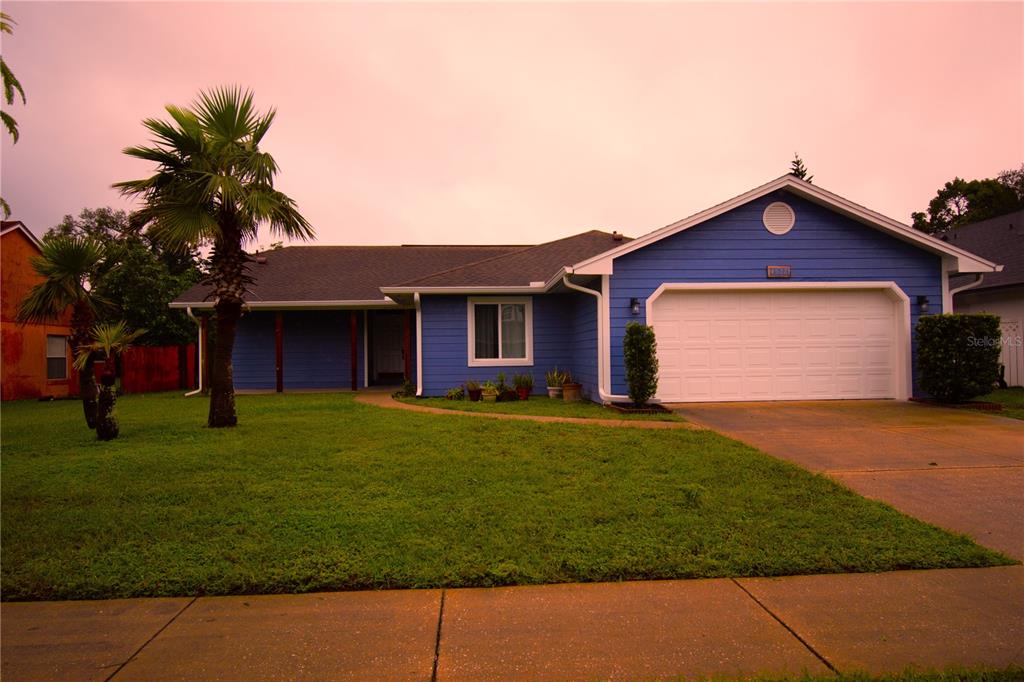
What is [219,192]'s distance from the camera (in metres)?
8.77

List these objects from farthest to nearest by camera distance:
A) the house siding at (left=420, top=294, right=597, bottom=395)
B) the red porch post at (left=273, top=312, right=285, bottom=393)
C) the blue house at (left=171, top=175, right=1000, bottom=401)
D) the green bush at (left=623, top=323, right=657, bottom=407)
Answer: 1. the red porch post at (left=273, top=312, right=285, bottom=393)
2. the house siding at (left=420, top=294, right=597, bottom=395)
3. the blue house at (left=171, top=175, right=1000, bottom=401)
4. the green bush at (left=623, top=323, right=657, bottom=407)

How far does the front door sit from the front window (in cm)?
1011

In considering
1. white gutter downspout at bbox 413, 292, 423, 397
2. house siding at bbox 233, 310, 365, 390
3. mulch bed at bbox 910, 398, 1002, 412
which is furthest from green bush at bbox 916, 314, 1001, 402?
house siding at bbox 233, 310, 365, 390

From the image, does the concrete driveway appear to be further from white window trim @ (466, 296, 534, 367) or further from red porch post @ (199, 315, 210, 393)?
red porch post @ (199, 315, 210, 393)

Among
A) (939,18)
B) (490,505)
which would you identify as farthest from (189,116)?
(939,18)

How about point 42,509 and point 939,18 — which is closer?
point 42,509

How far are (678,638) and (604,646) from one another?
0.41 metres

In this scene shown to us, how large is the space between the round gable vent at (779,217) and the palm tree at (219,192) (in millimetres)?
8712

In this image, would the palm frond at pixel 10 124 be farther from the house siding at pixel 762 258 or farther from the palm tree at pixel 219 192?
the house siding at pixel 762 258

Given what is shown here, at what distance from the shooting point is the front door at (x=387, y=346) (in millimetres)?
19656

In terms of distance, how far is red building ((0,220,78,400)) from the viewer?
1784 centimetres

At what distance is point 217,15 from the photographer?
33.8 ft

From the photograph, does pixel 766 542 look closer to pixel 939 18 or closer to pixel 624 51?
pixel 624 51

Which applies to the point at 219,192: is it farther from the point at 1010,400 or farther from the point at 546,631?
the point at 1010,400
